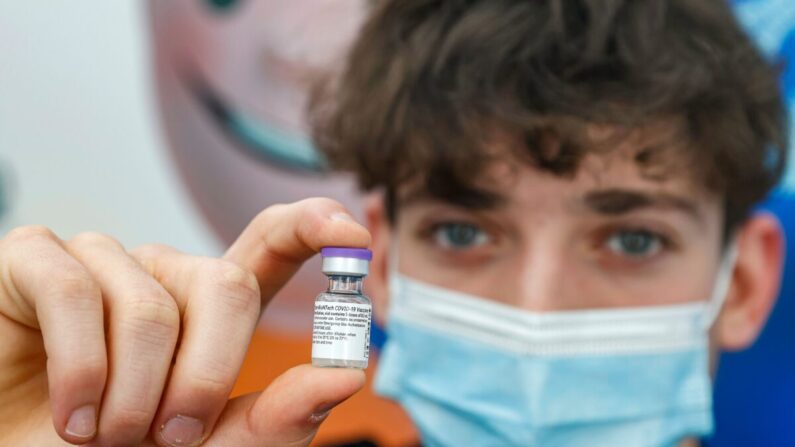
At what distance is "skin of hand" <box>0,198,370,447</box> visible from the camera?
75cm

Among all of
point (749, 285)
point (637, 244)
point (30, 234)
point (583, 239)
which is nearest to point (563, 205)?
point (583, 239)

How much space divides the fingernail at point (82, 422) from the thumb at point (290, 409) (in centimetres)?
11

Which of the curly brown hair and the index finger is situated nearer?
the index finger

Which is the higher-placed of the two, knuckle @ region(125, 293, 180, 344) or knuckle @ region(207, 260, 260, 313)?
knuckle @ region(207, 260, 260, 313)

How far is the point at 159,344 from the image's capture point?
30.4 inches

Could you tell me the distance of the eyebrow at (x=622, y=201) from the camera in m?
1.51

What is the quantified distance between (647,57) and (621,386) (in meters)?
0.63

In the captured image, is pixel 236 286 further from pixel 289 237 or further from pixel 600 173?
pixel 600 173

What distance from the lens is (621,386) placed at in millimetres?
1501

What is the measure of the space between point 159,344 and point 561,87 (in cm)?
97

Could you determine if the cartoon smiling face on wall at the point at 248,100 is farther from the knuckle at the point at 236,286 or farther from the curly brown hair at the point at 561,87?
the knuckle at the point at 236,286

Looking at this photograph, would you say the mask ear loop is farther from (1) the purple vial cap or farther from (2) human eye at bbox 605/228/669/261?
(1) the purple vial cap

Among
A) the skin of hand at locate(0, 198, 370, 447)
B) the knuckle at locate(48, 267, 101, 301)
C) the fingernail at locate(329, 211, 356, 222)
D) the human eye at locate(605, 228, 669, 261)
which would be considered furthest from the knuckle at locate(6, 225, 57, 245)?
the human eye at locate(605, 228, 669, 261)

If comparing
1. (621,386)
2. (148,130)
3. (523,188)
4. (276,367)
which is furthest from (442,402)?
(148,130)
